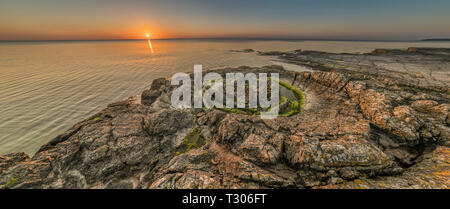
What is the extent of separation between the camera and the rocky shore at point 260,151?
7.96 meters

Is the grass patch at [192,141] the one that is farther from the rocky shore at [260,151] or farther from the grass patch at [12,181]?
the grass patch at [12,181]

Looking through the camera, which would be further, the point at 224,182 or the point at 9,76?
the point at 9,76

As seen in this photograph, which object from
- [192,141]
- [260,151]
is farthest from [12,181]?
[260,151]

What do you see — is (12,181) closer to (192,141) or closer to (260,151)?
(192,141)

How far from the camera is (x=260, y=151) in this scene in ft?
32.1

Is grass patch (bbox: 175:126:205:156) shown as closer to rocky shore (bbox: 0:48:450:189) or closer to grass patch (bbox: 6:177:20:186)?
rocky shore (bbox: 0:48:450:189)

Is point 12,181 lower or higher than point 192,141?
lower

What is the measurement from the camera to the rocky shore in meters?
7.96

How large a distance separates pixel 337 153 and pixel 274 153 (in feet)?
11.9

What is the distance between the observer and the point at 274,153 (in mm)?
9648

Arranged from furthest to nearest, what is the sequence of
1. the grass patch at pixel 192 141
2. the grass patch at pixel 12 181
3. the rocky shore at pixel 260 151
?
the grass patch at pixel 192 141
the grass patch at pixel 12 181
the rocky shore at pixel 260 151

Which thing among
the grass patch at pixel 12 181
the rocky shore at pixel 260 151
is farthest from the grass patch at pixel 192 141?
the grass patch at pixel 12 181
